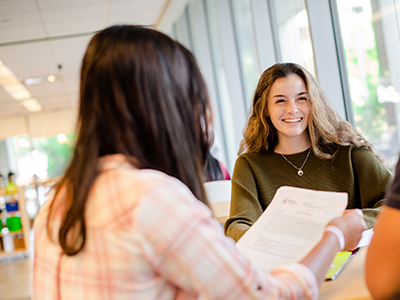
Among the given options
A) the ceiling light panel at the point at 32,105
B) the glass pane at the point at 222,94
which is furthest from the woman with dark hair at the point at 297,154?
the ceiling light panel at the point at 32,105

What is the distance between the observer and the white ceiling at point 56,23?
4.46 meters

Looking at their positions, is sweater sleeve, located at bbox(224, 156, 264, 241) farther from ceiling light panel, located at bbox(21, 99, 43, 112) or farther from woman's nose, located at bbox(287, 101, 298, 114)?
ceiling light panel, located at bbox(21, 99, 43, 112)

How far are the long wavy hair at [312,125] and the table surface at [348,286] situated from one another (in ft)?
2.40

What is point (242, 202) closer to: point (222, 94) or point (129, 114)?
point (129, 114)

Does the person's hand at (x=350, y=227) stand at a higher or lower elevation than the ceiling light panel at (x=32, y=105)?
lower

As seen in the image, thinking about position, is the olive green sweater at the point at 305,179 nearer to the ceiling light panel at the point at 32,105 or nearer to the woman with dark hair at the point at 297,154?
the woman with dark hair at the point at 297,154

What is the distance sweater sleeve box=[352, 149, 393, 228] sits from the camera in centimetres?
161

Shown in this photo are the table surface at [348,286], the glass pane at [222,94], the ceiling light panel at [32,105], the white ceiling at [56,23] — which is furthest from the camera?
the ceiling light panel at [32,105]

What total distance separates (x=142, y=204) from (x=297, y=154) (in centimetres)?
126

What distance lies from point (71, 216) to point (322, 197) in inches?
25.1

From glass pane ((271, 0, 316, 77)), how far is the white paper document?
184 centimetres

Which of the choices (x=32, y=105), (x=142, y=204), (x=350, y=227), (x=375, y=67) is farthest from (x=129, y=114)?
(x=32, y=105)

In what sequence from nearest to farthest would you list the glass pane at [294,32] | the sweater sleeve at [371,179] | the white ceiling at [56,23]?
the sweater sleeve at [371,179], the glass pane at [294,32], the white ceiling at [56,23]

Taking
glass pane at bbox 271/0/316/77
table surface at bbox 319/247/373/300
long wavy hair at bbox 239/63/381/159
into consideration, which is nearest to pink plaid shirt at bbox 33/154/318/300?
table surface at bbox 319/247/373/300
